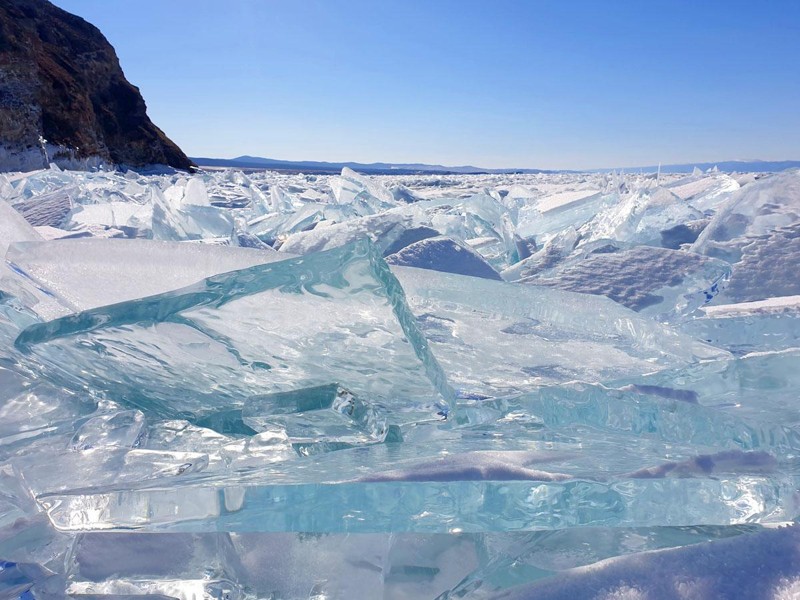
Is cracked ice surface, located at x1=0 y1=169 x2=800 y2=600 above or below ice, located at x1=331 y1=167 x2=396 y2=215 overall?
below

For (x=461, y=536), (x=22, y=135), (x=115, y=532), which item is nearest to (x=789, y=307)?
(x=461, y=536)

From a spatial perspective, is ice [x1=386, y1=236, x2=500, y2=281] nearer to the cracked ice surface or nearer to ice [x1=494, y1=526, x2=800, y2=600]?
the cracked ice surface

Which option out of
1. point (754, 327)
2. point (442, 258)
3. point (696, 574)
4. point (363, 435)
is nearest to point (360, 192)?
point (442, 258)

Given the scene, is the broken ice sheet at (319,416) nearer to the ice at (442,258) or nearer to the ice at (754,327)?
the ice at (754,327)

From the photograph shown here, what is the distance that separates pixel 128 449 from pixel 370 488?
37 cm

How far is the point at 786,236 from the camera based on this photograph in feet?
6.15

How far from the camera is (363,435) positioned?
2.79 feet

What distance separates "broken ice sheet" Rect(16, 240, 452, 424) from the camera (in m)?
0.80

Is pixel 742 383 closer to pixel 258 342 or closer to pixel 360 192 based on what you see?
pixel 258 342

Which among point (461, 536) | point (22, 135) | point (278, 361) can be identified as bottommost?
point (461, 536)

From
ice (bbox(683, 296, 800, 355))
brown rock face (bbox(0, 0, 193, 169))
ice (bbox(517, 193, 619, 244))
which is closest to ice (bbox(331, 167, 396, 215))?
ice (bbox(517, 193, 619, 244))

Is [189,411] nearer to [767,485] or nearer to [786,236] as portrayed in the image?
[767,485]

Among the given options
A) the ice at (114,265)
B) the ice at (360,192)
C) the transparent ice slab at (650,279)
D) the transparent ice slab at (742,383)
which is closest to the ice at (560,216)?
the ice at (360,192)

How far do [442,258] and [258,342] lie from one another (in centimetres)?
115
